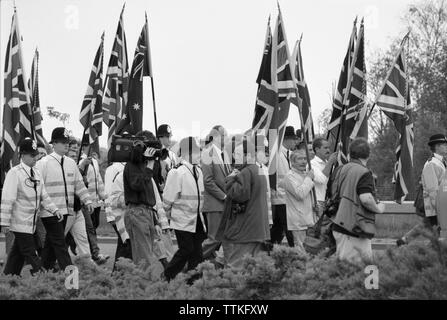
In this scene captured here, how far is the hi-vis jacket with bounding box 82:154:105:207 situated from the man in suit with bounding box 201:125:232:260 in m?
2.81

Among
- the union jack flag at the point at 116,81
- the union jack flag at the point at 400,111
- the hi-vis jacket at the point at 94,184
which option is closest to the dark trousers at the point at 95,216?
the hi-vis jacket at the point at 94,184

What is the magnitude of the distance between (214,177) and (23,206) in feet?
8.71

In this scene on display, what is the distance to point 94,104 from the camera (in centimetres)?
1545

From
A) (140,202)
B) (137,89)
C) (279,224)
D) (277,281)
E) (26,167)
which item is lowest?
(279,224)

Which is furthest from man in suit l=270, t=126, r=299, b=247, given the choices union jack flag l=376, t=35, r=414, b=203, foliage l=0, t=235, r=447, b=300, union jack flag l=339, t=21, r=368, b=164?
foliage l=0, t=235, r=447, b=300

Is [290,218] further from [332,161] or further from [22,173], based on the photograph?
[22,173]

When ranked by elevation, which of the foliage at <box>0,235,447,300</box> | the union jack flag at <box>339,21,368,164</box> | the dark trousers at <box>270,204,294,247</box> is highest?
the union jack flag at <box>339,21,368,164</box>

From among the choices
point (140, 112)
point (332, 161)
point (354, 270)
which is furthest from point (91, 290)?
point (140, 112)

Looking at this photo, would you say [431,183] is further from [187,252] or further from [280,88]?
[187,252]

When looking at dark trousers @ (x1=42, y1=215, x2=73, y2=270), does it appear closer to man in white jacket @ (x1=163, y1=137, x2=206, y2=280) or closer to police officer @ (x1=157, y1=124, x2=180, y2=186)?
man in white jacket @ (x1=163, y1=137, x2=206, y2=280)

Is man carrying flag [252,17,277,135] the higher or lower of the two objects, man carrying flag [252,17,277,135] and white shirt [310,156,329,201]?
the higher

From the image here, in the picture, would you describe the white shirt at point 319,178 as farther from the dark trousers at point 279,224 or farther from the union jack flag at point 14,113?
the union jack flag at point 14,113

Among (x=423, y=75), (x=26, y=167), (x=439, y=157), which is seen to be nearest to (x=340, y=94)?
(x=439, y=157)

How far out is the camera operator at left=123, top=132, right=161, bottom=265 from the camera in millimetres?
11562
